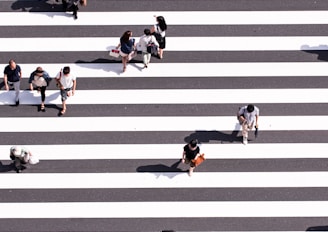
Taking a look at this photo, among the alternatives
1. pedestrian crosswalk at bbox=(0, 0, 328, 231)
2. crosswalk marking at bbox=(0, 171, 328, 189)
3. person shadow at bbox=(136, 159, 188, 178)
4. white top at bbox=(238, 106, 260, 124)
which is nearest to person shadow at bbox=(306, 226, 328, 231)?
pedestrian crosswalk at bbox=(0, 0, 328, 231)

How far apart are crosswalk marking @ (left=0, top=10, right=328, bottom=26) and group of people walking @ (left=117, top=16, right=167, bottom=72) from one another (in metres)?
1.33

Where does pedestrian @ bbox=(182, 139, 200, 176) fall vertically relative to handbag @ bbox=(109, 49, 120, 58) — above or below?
below

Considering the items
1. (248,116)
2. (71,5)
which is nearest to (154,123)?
(248,116)

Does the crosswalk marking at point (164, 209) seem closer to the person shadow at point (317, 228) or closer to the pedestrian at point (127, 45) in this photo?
the person shadow at point (317, 228)

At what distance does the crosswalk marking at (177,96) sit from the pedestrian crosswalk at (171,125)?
0.03 metres

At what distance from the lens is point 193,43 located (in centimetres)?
1867

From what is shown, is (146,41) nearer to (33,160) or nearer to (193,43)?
(193,43)

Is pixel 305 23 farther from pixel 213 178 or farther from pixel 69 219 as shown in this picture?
pixel 69 219

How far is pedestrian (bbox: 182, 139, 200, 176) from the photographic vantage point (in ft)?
51.7

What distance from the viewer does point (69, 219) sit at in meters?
16.2

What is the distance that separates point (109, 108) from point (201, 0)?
480 centimetres

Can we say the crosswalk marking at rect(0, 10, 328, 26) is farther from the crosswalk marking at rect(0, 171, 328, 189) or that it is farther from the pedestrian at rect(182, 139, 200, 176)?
the crosswalk marking at rect(0, 171, 328, 189)

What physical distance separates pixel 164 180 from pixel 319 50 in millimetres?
6386

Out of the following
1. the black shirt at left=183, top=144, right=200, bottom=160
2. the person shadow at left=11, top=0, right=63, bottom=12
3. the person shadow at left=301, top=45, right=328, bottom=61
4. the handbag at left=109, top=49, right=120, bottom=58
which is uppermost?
the person shadow at left=11, top=0, right=63, bottom=12
